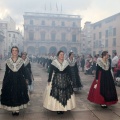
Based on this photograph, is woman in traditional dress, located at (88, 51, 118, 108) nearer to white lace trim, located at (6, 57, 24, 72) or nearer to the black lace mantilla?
the black lace mantilla

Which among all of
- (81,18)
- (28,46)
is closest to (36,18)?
(28,46)

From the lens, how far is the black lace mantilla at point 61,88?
5.43 metres

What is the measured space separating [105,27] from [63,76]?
42256 mm

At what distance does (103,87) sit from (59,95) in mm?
1501

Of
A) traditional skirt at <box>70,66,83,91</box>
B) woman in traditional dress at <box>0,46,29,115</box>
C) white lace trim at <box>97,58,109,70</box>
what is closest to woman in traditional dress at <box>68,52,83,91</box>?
traditional skirt at <box>70,66,83,91</box>

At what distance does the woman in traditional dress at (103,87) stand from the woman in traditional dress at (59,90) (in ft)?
3.12

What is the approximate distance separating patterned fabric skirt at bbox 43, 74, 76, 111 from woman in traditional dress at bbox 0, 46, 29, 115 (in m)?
0.65

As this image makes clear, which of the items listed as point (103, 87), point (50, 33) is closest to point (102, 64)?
point (103, 87)

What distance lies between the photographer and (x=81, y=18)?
55.6m

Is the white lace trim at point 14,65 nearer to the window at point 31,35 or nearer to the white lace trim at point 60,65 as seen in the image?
the white lace trim at point 60,65

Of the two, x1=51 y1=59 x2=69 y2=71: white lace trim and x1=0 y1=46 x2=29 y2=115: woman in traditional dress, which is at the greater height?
x1=51 y1=59 x2=69 y2=71: white lace trim

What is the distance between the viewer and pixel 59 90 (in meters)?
5.51

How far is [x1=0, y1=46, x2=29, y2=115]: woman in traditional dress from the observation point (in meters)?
5.32

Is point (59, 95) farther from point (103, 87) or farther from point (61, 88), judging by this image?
point (103, 87)
